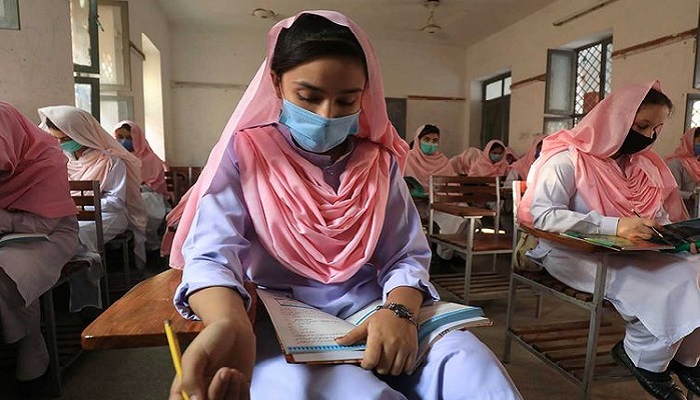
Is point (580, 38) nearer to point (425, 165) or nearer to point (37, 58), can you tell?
point (425, 165)

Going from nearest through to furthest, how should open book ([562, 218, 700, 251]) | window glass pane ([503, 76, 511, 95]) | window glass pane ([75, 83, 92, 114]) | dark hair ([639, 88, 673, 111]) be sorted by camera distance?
open book ([562, 218, 700, 251]), dark hair ([639, 88, 673, 111]), window glass pane ([75, 83, 92, 114]), window glass pane ([503, 76, 511, 95])

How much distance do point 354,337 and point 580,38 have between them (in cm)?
580

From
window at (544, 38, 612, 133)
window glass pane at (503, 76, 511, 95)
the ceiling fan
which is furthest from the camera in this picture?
window glass pane at (503, 76, 511, 95)

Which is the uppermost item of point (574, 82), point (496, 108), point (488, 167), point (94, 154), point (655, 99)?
point (574, 82)

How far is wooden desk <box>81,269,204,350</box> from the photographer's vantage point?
65 cm

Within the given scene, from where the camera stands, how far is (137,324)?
27.3 inches

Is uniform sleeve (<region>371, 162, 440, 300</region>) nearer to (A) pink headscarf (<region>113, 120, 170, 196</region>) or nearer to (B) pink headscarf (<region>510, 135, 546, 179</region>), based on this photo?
(A) pink headscarf (<region>113, 120, 170, 196</region>)

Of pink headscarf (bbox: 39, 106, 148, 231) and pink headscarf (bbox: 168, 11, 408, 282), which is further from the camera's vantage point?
pink headscarf (bbox: 39, 106, 148, 231)

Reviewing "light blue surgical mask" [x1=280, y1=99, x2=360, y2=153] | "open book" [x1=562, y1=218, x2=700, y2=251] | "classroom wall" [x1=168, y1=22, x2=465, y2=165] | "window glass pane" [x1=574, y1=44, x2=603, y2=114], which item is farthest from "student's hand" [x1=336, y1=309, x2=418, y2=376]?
"classroom wall" [x1=168, y1=22, x2=465, y2=165]

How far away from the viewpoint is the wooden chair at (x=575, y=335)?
5.08ft

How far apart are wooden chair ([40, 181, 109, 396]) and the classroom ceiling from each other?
466 centimetres

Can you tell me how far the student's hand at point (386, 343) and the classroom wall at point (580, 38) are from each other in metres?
4.69

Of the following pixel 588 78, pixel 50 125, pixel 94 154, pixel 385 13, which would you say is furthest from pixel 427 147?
A: pixel 50 125

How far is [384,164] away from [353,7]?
18.6 ft
